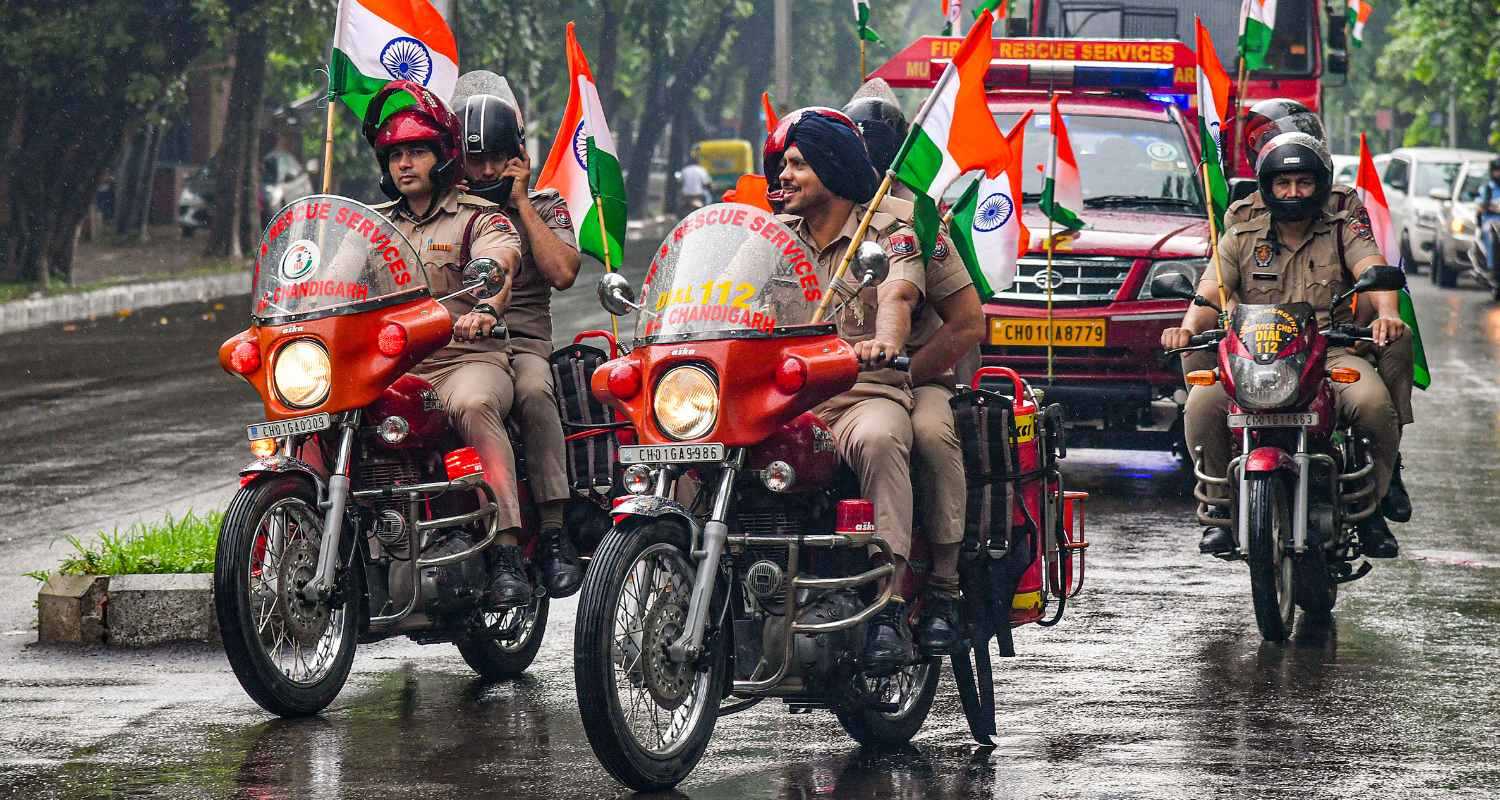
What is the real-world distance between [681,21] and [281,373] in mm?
38017

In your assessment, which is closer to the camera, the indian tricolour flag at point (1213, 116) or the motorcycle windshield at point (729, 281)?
the motorcycle windshield at point (729, 281)

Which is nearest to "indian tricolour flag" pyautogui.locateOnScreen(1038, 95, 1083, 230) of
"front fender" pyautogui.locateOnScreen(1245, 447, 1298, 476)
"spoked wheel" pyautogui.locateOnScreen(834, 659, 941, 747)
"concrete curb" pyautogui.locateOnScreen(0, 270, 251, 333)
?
"front fender" pyautogui.locateOnScreen(1245, 447, 1298, 476)

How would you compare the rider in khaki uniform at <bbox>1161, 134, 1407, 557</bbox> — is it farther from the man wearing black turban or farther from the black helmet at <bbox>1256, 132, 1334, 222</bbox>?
the man wearing black turban

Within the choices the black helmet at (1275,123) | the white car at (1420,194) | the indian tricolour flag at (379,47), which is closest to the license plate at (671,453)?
the indian tricolour flag at (379,47)

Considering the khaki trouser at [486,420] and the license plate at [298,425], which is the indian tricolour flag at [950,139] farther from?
the license plate at [298,425]

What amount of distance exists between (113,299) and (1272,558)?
1898cm

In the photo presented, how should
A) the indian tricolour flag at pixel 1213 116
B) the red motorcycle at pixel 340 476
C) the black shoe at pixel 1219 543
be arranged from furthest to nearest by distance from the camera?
the indian tricolour flag at pixel 1213 116 → the black shoe at pixel 1219 543 → the red motorcycle at pixel 340 476

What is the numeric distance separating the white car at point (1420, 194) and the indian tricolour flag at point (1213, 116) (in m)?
22.1

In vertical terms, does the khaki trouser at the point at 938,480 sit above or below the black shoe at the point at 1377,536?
above

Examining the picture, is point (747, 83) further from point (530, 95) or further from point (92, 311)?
point (92, 311)

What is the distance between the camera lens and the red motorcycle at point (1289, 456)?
8312mm

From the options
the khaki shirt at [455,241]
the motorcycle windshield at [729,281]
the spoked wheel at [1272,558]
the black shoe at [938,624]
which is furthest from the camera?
the spoked wheel at [1272,558]

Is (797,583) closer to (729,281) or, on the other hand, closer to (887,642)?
(887,642)

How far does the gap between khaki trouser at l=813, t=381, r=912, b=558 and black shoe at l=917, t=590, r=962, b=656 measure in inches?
11.3
